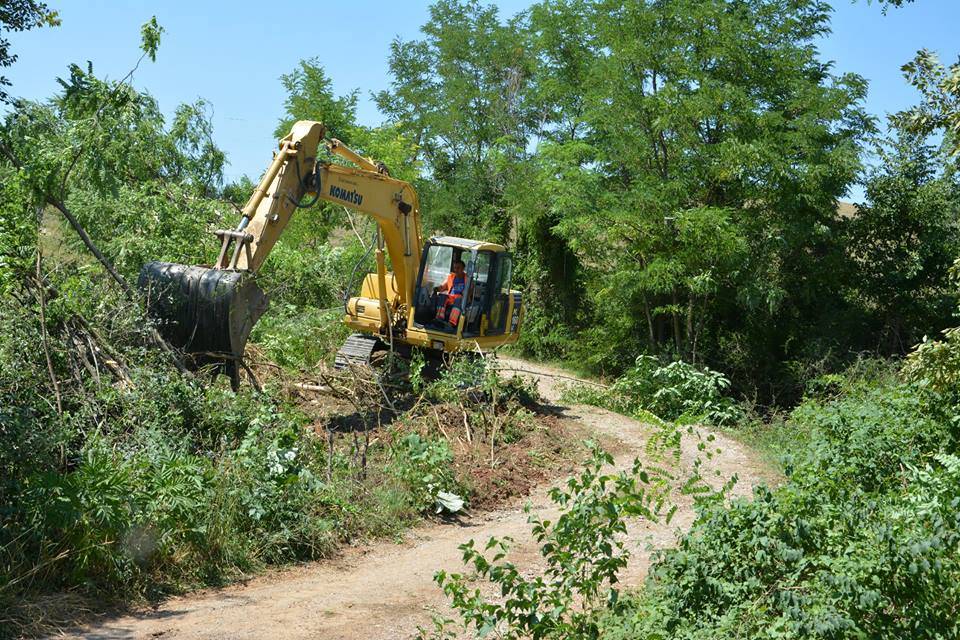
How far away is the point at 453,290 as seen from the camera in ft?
47.4

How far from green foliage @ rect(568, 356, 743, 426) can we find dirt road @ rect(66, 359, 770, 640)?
6415 millimetres

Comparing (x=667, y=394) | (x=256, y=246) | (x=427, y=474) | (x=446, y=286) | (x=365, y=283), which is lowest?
(x=427, y=474)

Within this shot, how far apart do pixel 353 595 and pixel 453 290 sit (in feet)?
23.6

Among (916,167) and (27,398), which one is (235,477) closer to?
(27,398)

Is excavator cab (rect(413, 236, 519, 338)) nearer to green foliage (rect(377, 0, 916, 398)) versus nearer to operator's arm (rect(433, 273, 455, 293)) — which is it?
operator's arm (rect(433, 273, 455, 293))

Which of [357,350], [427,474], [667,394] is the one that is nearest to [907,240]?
[667,394]

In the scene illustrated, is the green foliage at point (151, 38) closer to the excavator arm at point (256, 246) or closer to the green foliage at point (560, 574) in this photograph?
the excavator arm at point (256, 246)

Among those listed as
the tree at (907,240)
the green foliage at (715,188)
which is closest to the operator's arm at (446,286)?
the green foliage at (715,188)

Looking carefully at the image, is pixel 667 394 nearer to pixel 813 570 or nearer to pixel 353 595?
pixel 353 595

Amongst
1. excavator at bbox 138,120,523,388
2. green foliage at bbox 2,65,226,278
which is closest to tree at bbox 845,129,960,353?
excavator at bbox 138,120,523,388

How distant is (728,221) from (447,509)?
12.2m

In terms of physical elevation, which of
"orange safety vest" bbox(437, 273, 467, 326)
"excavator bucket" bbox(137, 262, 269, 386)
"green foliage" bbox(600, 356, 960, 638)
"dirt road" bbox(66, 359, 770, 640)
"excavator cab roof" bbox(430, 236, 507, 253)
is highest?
"excavator cab roof" bbox(430, 236, 507, 253)

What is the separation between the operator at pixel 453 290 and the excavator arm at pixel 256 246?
21.5 inches

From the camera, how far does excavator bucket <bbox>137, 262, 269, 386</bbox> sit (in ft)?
33.6
